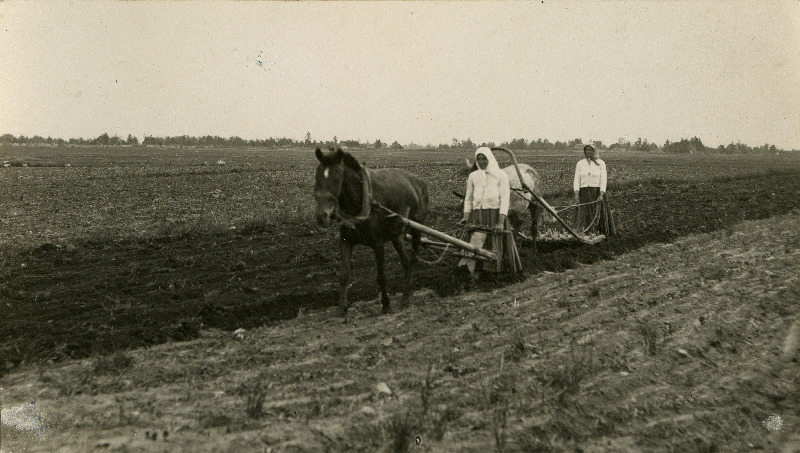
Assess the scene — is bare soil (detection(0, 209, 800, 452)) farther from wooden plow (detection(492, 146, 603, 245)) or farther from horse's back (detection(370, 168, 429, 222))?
wooden plow (detection(492, 146, 603, 245))

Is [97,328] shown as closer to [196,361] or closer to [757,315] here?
[196,361]

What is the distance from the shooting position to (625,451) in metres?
4.17

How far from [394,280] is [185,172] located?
27.5 metres

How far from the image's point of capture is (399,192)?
314 inches

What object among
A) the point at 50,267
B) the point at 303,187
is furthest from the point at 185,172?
the point at 50,267

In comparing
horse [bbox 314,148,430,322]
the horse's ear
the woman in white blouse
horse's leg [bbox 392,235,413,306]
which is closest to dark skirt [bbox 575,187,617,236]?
the woman in white blouse

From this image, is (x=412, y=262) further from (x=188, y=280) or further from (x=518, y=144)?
(x=518, y=144)

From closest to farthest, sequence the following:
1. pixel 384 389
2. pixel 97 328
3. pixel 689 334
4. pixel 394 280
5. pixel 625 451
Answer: pixel 625 451 < pixel 384 389 < pixel 689 334 < pixel 97 328 < pixel 394 280

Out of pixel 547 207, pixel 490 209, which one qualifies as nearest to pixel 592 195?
pixel 547 207

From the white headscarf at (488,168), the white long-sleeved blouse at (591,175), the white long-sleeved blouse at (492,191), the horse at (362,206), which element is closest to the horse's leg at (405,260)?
the horse at (362,206)

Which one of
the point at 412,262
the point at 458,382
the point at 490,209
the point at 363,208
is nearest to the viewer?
the point at 458,382

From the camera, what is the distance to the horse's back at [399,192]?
755 centimetres

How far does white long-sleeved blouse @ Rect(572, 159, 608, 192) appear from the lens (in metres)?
12.2

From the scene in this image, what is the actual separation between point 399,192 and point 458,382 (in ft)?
11.1
